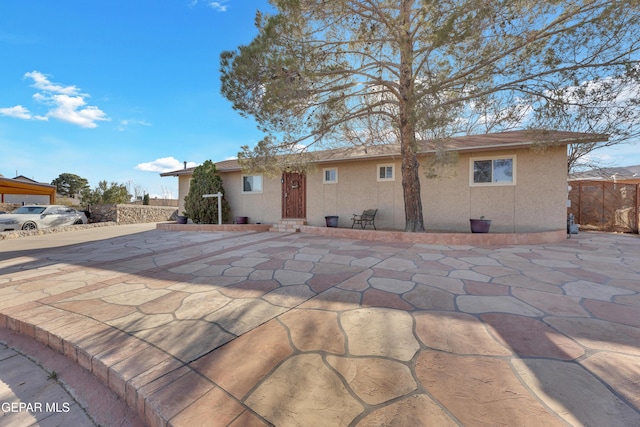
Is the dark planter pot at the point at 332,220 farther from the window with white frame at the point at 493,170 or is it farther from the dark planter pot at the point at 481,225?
the window with white frame at the point at 493,170

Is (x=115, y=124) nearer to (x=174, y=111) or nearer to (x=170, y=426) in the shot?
(x=174, y=111)

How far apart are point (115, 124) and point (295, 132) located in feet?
47.9

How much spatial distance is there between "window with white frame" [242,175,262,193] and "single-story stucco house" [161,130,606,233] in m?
0.04

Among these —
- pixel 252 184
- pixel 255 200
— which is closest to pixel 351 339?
pixel 255 200

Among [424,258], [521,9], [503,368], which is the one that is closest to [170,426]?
[503,368]

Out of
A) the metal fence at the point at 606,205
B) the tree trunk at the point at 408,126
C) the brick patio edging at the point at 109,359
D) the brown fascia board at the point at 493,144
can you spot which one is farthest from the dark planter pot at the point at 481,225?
the brick patio edging at the point at 109,359

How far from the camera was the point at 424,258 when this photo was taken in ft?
14.9

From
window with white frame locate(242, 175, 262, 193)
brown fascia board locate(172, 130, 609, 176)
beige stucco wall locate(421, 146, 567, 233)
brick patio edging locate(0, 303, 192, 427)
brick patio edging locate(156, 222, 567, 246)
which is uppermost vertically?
brown fascia board locate(172, 130, 609, 176)

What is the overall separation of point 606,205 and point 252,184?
12987 mm

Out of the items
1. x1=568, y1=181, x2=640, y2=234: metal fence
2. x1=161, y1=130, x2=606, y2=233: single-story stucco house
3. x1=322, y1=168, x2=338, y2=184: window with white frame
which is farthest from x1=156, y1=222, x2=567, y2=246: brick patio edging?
x1=568, y1=181, x2=640, y2=234: metal fence

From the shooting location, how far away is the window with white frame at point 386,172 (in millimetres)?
8655

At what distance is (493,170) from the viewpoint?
7539mm

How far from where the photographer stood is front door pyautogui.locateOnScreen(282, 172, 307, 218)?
1012 centimetres

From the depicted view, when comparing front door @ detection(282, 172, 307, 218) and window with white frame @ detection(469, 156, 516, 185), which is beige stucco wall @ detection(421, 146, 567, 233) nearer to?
window with white frame @ detection(469, 156, 516, 185)
